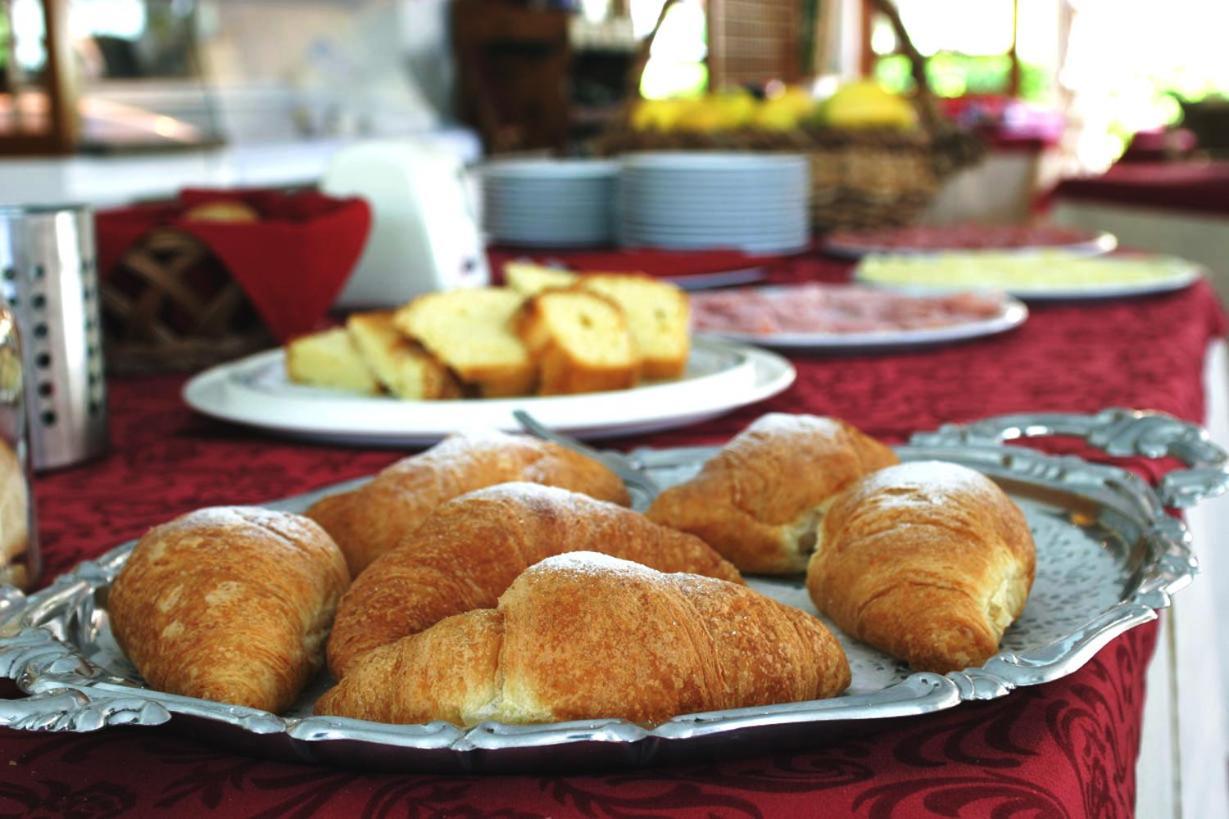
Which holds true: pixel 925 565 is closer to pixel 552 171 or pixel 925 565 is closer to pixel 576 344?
pixel 576 344

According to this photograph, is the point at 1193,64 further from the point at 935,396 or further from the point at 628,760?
the point at 628,760

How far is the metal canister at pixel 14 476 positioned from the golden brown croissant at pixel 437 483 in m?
0.15

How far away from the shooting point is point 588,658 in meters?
0.44

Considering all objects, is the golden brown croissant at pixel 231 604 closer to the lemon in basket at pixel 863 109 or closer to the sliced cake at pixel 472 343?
the sliced cake at pixel 472 343

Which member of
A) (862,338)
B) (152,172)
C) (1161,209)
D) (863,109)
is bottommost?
(1161,209)

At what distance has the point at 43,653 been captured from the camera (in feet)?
1.57

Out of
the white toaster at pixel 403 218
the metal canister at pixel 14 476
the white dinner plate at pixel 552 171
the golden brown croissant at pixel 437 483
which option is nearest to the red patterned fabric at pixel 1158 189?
the white dinner plate at pixel 552 171

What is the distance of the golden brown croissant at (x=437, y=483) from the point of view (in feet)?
2.00

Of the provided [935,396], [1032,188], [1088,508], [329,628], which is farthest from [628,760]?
[1032,188]

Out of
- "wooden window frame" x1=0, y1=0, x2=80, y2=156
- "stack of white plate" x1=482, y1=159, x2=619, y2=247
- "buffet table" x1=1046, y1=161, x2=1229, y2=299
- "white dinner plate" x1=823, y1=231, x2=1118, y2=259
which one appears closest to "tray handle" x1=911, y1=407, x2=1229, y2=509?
"white dinner plate" x1=823, y1=231, x2=1118, y2=259

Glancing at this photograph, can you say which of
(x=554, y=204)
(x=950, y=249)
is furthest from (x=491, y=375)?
(x=554, y=204)

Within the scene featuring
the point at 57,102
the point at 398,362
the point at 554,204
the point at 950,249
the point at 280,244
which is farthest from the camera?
the point at 57,102

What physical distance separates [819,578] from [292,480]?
46 centimetres

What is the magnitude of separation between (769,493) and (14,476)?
0.38 meters
